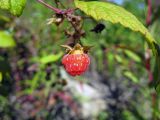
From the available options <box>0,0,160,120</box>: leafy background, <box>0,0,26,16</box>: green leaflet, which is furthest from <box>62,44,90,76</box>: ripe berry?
<box>0,0,160,120</box>: leafy background

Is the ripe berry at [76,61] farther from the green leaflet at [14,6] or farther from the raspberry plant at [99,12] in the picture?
the green leaflet at [14,6]

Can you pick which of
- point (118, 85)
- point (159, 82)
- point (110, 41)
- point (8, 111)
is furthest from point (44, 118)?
point (159, 82)

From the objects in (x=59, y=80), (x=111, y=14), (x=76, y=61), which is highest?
(x=111, y=14)

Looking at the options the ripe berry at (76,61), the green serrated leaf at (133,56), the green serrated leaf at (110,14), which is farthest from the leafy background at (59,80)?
the green serrated leaf at (110,14)

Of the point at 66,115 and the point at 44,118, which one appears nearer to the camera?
the point at 44,118

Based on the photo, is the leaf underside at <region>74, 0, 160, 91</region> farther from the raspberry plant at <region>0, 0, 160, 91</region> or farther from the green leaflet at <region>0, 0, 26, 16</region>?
the green leaflet at <region>0, 0, 26, 16</region>

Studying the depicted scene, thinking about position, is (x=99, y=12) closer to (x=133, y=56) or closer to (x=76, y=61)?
(x=76, y=61)

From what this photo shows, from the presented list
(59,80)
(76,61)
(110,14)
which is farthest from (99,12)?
(59,80)

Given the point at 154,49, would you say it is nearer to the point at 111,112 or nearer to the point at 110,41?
the point at 111,112
